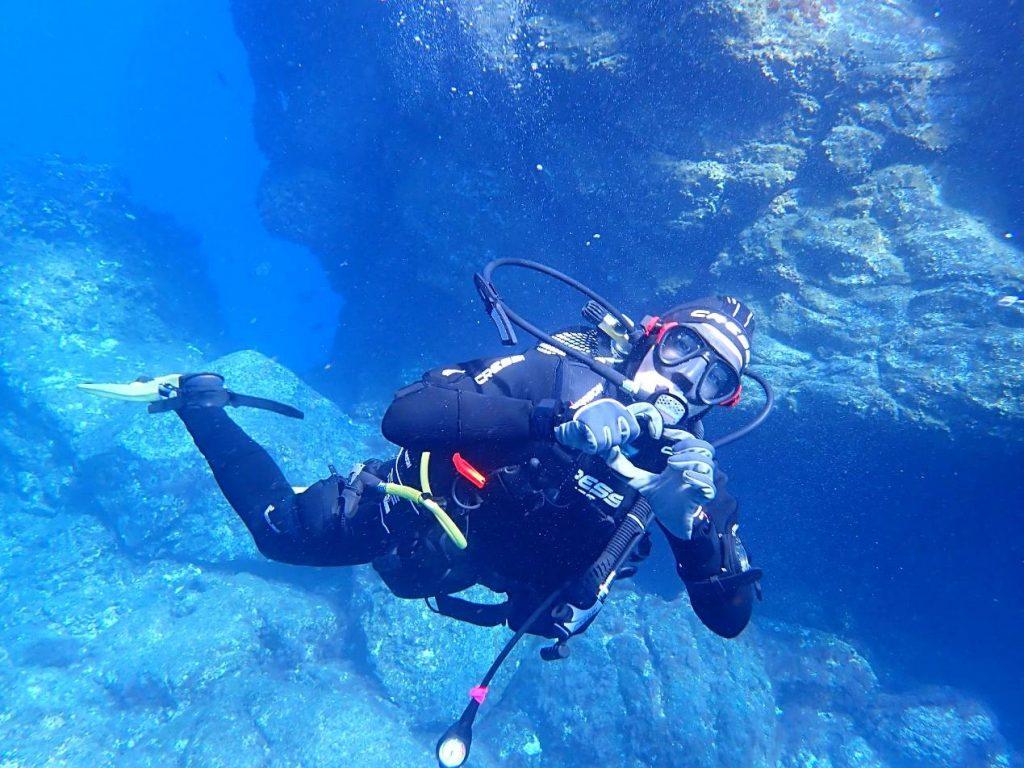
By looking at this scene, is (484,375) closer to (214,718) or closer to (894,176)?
(214,718)

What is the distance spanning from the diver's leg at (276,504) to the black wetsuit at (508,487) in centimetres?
21

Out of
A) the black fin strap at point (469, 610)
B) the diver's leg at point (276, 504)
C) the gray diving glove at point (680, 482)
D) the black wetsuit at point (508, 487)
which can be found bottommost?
the diver's leg at point (276, 504)

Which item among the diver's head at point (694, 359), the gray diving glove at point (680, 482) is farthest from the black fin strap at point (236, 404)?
the gray diving glove at point (680, 482)

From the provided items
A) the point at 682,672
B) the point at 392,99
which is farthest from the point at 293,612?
the point at 392,99

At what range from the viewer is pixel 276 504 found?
4145 mm

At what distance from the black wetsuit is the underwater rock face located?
6.24 metres

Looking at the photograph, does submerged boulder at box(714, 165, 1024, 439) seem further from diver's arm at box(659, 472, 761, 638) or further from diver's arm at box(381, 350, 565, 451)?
diver's arm at box(381, 350, 565, 451)

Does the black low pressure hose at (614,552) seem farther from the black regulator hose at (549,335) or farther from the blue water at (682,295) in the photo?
the blue water at (682,295)

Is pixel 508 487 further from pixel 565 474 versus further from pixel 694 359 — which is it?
pixel 694 359

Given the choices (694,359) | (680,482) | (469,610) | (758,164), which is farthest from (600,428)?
(758,164)

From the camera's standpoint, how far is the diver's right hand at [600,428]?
2129 mm

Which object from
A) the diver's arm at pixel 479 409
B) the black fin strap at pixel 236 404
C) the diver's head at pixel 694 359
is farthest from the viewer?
the black fin strap at pixel 236 404

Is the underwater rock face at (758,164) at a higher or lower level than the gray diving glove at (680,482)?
higher

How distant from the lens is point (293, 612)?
8.95 metres
